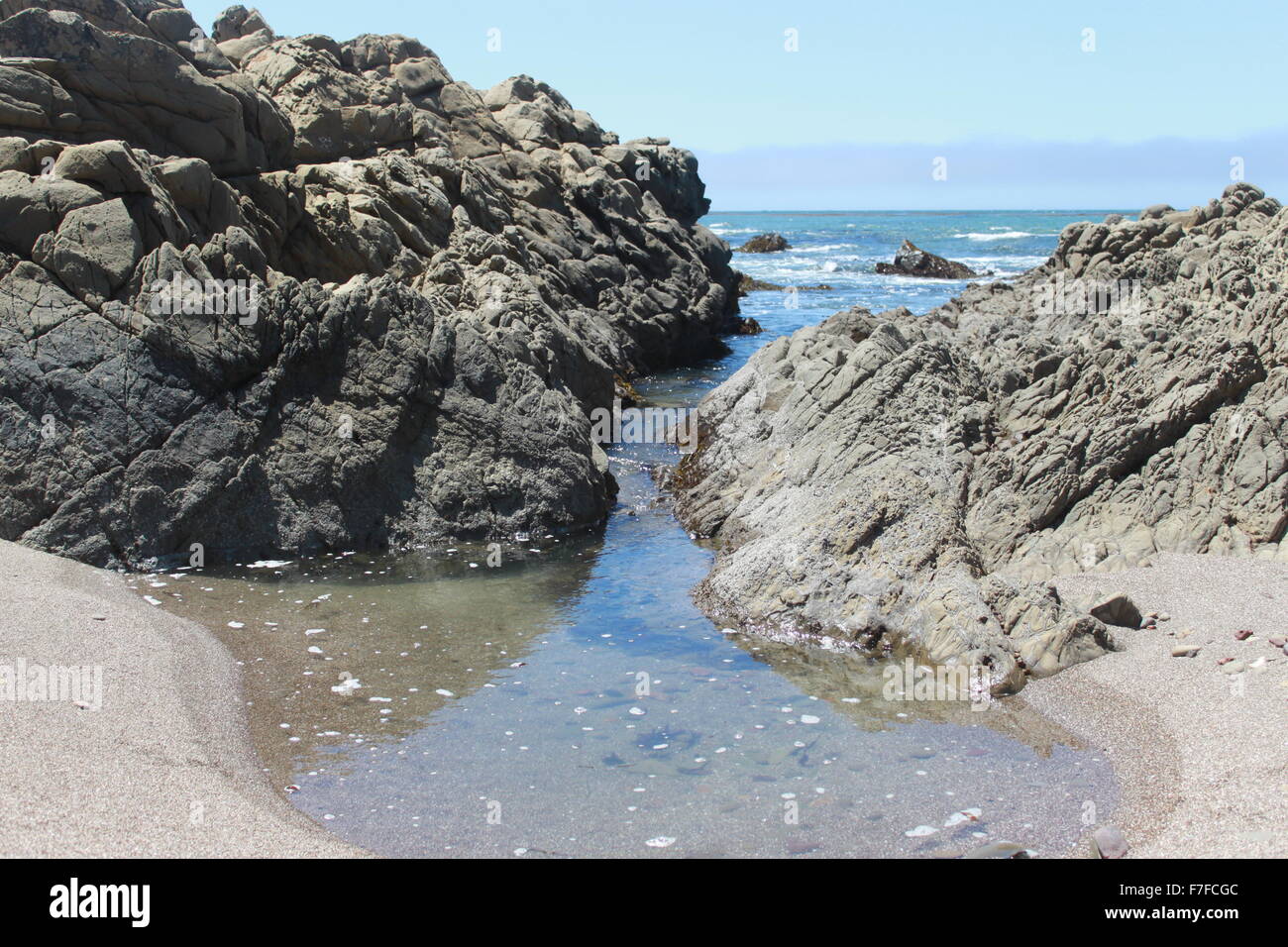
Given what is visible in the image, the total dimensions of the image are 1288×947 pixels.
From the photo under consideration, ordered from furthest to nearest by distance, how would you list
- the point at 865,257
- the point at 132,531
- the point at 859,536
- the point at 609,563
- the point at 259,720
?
the point at 865,257 < the point at 609,563 < the point at 132,531 < the point at 859,536 < the point at 259,720

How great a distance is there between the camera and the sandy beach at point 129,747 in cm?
736

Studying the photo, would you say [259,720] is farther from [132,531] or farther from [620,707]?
[132,531]

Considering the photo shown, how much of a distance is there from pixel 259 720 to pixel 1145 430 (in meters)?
12.0

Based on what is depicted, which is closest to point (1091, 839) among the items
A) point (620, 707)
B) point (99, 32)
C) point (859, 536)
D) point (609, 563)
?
point (620, 707)

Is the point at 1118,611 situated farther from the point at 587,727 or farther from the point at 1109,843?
the point at 587,727

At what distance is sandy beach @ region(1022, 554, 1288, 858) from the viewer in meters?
7.97

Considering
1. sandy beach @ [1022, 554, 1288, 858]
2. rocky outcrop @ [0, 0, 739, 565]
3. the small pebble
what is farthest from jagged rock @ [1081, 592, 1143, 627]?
rocky outcrop @ [0, 0, 739, 565]

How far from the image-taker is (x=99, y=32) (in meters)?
17.6

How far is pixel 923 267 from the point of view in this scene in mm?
79125

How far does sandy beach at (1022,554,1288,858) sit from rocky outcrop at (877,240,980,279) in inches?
2646

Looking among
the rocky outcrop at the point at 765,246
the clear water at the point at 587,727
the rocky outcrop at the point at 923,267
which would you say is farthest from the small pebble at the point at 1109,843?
the rocky outcrop at the point at 765,246

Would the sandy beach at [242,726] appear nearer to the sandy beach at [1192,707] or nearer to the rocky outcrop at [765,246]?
the sandy beach at [1192,707]

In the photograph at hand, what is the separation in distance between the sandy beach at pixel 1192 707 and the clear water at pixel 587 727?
1.45 feet

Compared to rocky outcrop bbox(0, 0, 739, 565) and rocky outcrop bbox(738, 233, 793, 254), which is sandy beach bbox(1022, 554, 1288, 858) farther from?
rocky outcrop bbox(738, 233, 793, 254)
